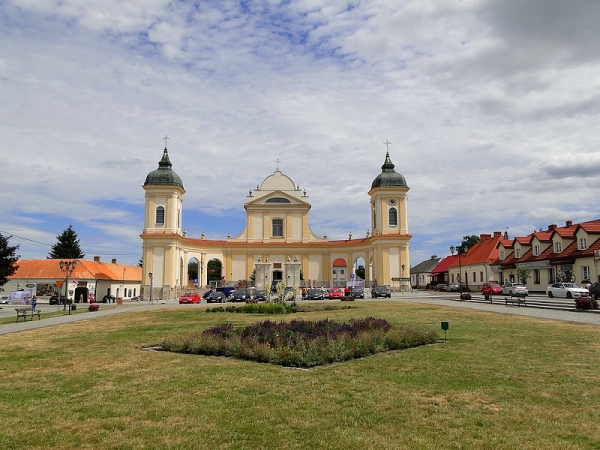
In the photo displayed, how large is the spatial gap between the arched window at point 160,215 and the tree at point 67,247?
29639mm

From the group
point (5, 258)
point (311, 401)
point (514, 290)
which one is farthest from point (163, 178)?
point (311, 401)

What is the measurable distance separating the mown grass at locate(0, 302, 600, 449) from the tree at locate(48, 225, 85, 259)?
81689 millimetres

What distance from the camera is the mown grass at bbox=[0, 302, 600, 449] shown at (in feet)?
20.2

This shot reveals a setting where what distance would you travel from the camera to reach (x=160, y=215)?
2598 inches

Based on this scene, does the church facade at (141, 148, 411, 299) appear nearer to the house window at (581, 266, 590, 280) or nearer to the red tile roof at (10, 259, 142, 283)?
the red tile roof at (10, 259, 142, 283)

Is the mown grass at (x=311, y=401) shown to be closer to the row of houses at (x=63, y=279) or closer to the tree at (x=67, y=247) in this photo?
the row of houses at (x=63, y=279)

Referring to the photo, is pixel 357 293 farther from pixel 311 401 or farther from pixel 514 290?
pixel 311 401

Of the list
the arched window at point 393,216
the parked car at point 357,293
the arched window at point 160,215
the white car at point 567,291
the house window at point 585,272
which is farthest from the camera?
the arched window at point 393,216

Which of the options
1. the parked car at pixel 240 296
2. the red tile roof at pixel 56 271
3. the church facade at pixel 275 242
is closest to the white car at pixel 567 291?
the parked car at pixel 240 296

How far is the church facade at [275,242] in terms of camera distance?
6450 centimetres

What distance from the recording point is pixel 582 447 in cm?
578

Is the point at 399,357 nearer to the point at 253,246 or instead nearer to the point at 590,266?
the point at 590,266

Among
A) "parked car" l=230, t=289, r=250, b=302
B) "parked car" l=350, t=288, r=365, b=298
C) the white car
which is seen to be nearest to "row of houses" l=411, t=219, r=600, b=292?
the white car

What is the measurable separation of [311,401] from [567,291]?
3628cm
